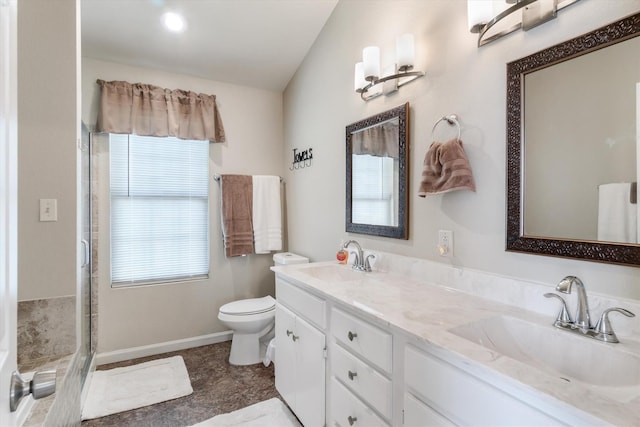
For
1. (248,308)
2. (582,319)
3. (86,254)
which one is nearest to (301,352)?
(248,308)

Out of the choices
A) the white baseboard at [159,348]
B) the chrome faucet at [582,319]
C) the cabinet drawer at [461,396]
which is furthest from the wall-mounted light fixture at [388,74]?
the white baseboard at [159,348]

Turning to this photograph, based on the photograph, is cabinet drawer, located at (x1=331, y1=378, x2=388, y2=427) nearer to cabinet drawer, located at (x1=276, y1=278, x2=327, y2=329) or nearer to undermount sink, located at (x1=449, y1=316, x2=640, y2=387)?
cabinet drawer, located at (x1=276, y1=278, x2=327, y2=329)

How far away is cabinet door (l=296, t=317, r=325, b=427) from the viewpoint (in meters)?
1.65

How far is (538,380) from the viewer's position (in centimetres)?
78

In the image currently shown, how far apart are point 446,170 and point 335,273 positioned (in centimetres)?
94

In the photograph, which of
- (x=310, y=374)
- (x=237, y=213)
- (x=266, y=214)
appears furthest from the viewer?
(x=266, y=214)

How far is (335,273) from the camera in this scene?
82.7 inches

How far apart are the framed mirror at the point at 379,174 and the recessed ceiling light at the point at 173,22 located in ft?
4.87

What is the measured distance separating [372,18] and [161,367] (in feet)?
9.89

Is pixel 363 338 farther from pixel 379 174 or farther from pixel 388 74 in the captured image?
pixel 388 74

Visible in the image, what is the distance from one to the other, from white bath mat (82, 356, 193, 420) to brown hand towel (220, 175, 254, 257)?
1049mm

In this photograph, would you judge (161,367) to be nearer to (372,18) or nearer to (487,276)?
(487,276)

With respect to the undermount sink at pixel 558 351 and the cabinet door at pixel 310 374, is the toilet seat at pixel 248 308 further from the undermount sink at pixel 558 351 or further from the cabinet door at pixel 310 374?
the undermount sink at pixel 558 351

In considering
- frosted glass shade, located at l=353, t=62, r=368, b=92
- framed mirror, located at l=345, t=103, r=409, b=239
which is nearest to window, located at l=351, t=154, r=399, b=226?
framed mirror, located at l=345, t=103, r=409, b=239
